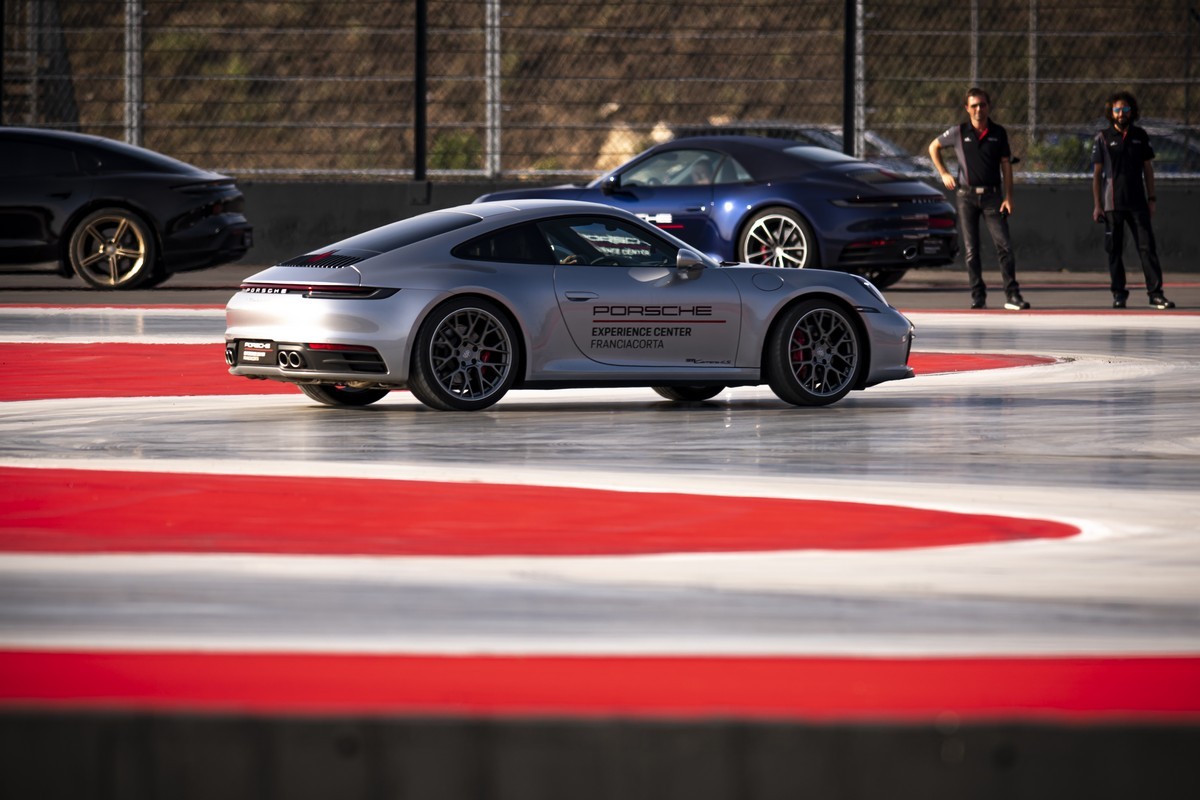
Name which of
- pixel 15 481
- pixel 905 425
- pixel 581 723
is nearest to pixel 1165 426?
pixel 905 425

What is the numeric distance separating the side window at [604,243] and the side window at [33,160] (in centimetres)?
991

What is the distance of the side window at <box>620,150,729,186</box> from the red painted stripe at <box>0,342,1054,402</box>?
5625mm

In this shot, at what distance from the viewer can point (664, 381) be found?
40.6ft

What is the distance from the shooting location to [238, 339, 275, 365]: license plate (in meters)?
11.8

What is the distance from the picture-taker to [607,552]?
305 inches

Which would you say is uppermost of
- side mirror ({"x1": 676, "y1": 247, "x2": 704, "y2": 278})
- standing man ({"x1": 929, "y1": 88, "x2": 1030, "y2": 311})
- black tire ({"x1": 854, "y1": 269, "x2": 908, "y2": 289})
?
standing man ({"x1": 929, "y1": 88, "x2": 1030, "y2": 311})

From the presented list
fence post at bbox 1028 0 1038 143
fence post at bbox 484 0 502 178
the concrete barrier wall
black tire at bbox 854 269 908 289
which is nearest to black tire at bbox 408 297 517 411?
black tire at bbox 854 269 908 289

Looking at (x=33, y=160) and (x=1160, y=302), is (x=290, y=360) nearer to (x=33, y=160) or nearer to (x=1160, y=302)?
(x=33, y=160)

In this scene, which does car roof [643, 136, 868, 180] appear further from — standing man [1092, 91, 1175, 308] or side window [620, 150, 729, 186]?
standing man [1092, 91, 1175, 308]

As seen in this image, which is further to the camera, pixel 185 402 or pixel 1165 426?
pixel 185 402

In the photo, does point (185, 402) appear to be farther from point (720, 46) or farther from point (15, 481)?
point (720, 46)

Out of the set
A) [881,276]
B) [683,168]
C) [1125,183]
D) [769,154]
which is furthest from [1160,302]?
[683,168]

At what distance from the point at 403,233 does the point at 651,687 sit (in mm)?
7069

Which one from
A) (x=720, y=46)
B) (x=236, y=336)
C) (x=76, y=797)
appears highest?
(x=720, y=46)
